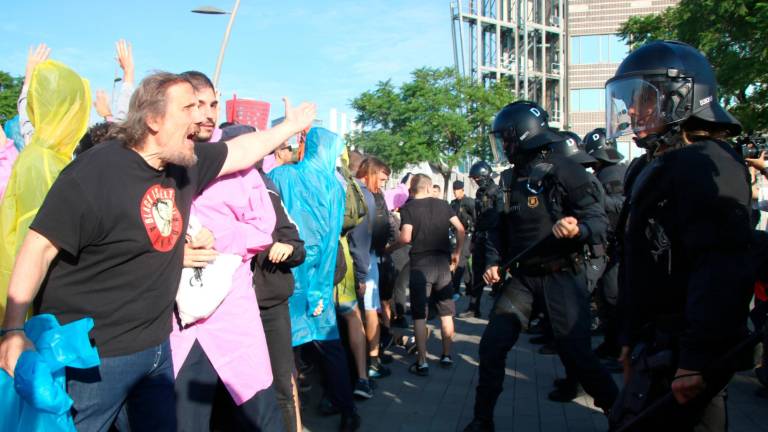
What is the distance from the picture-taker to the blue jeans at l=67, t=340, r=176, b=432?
2508 millimetres

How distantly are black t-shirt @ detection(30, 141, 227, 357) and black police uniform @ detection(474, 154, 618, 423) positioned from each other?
245 centimetres

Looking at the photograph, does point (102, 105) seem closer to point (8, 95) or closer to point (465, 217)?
point (465, 217)

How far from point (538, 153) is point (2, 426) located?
356cm

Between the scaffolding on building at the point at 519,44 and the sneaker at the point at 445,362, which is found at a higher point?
the scaffolding on building at the point at 519,44

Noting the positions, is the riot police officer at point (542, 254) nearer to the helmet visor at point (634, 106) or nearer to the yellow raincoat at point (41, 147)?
the helmet visor at point (634, 106)

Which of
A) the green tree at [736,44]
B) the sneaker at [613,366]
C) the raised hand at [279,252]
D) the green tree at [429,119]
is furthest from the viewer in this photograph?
the green tree at [429,119]

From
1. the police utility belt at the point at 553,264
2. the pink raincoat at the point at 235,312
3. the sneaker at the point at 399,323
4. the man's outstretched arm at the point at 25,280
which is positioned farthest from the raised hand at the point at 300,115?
the sneaker at the point at 399,323

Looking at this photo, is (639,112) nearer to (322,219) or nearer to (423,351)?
(322,219)

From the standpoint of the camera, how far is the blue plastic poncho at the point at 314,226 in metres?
4.49

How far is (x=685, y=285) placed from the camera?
2510 mm

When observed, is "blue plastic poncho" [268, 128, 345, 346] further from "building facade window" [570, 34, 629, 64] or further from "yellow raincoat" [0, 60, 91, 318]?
"building facade window" [570, 34, 629, 64]

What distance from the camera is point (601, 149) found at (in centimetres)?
800

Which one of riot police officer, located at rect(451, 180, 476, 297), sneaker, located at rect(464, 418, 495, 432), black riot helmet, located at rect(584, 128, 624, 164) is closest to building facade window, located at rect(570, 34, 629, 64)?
riot police officer, located at rect(451, 180, 476, 297)

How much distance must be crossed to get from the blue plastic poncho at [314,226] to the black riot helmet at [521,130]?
120 centimetres
